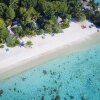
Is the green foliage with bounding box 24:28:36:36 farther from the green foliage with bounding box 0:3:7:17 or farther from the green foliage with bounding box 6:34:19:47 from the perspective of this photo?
the green foliage with bounding box 0:3:7:17

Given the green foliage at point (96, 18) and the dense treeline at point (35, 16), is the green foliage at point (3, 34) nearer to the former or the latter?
the dense treeline at point (35, 16)

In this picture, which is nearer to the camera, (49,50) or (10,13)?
(49,50)

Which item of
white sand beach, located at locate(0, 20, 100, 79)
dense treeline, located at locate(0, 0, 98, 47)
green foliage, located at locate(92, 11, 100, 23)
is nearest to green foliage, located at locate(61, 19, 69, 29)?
dense treeline, located at locate(0, 0, 98, 47)

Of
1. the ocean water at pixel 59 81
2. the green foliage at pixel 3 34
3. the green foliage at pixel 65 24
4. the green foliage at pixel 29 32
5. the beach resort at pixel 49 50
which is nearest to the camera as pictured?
the ocean water at pixel 59 81

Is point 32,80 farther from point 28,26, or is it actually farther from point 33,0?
point 33,0

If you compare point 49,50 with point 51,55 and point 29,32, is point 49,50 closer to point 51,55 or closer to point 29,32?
point 51,55

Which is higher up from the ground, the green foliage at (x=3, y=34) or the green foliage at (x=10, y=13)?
the green foliage at (x=10, y=13)

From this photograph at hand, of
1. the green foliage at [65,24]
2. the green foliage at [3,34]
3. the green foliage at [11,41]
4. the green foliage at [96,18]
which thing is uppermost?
the green foliage at [96,18]

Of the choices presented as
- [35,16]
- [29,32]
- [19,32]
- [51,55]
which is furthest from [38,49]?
[35,16]

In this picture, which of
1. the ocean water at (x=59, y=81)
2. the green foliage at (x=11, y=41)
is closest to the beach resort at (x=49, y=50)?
the ocean water at (x=59, y=81)
